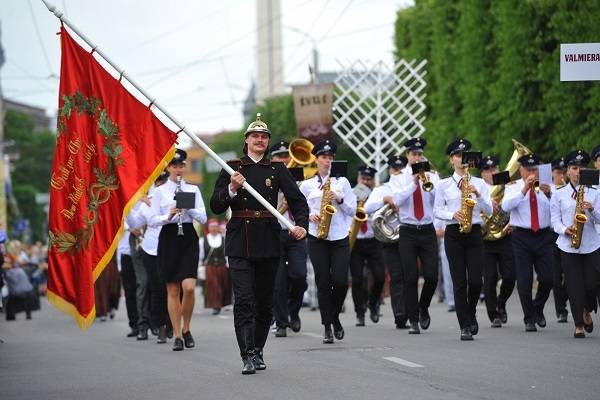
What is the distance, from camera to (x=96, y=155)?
13.1m

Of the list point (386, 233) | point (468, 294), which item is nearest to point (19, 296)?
point (386, 233)

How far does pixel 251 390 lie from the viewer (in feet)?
35.2

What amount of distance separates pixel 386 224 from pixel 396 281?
34.0 inches

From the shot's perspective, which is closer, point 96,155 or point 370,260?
point 96,155

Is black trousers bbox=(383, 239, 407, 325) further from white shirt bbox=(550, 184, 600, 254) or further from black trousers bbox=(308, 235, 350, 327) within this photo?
white shirt bbox=(550, 184, 600, 254)

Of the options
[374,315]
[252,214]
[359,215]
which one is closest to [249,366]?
[252,214]

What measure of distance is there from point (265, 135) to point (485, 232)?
621 centimetres

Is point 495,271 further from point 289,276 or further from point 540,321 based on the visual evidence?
point 289,276

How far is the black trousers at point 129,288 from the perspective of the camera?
19.0 m

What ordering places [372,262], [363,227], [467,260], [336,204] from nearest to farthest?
[467,260] → [336,204] → [372,262] → [363,227]

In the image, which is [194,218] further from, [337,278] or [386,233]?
[386,233]

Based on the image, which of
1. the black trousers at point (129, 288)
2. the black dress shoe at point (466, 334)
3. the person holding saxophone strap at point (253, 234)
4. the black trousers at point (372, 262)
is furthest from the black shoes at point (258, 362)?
the black trousers at point (372, 262)

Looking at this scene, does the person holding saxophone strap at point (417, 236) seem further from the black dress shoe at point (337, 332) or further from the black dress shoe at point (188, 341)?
the black dress shoe at point (188, 341)

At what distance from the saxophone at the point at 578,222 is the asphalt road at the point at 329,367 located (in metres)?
1.10
